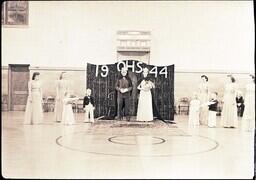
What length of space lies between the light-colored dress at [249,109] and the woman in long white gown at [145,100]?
42 cm

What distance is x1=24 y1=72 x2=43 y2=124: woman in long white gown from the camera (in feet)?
6.31

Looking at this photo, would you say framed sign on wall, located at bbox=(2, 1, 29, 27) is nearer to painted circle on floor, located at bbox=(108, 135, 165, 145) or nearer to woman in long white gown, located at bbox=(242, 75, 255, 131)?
painted circle on floor, located at bbox=(108, 135, 165, 145)

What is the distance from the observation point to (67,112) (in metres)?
1.95

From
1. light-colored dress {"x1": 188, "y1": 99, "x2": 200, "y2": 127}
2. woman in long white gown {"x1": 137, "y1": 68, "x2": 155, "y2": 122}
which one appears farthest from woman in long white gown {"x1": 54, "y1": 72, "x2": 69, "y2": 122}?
light-colored dress {"x1": 188, "y1": 99, "x2": 200, "y2": 127}

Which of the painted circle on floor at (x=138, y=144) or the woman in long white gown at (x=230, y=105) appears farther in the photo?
the woman in long white gown at (x=230, y=105)

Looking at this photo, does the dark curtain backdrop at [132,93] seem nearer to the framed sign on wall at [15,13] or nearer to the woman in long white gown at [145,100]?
the woman in long white gown at [145,100]

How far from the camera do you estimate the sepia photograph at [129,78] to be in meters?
1.91

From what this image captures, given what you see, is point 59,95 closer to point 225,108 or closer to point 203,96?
point 203,96

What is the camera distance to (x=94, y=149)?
1.87 m

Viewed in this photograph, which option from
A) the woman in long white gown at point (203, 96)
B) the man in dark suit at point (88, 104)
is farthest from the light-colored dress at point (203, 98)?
the man in dark suit at point (88, 104)

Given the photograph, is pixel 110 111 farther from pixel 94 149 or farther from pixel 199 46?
pixel 199 46

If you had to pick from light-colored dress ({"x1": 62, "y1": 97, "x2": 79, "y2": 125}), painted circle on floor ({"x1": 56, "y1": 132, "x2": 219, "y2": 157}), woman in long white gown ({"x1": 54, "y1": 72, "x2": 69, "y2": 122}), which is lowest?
painted circle on floor ({"x1": 56, "y1": 132, "x2": 219, "y2": 157})

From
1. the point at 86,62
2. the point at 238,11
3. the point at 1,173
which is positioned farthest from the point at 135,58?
the point at 1,173

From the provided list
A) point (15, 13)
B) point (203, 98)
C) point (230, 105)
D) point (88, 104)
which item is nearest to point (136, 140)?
point (88, 104)
